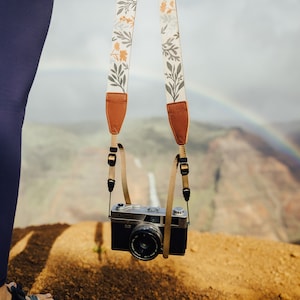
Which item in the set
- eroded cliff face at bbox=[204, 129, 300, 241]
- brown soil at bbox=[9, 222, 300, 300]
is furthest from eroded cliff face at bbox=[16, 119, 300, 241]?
brown soil at bbox=[9, 222, 300, 300]

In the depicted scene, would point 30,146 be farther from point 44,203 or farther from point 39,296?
point 39,296

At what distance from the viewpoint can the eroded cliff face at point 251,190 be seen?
182ft

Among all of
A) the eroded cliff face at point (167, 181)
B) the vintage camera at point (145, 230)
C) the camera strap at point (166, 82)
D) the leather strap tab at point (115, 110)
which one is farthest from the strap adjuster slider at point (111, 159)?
the eroded cliff face at point (167, 181)

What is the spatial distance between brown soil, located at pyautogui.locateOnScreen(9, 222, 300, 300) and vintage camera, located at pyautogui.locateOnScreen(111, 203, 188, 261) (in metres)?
0.61

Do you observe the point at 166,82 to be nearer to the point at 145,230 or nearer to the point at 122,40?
the point at 122,40

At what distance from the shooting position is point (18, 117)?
60.4 inches

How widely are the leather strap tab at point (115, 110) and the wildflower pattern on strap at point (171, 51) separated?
32 centimetres

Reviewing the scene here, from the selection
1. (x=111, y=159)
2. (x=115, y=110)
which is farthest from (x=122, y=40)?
(x=111, y=159)

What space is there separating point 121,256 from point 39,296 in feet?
4.09

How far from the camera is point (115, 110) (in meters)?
2.16

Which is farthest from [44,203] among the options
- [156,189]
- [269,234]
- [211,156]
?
[269,234]

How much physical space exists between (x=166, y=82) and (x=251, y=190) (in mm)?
69457

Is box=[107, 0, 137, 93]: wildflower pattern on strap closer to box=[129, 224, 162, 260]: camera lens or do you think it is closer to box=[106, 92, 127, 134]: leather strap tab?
box=[106, 92, 127, 134]: leather strap tab

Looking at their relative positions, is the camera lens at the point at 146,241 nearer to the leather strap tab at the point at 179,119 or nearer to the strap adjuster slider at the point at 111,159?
the strap adjuster slider at the point at 111,159
